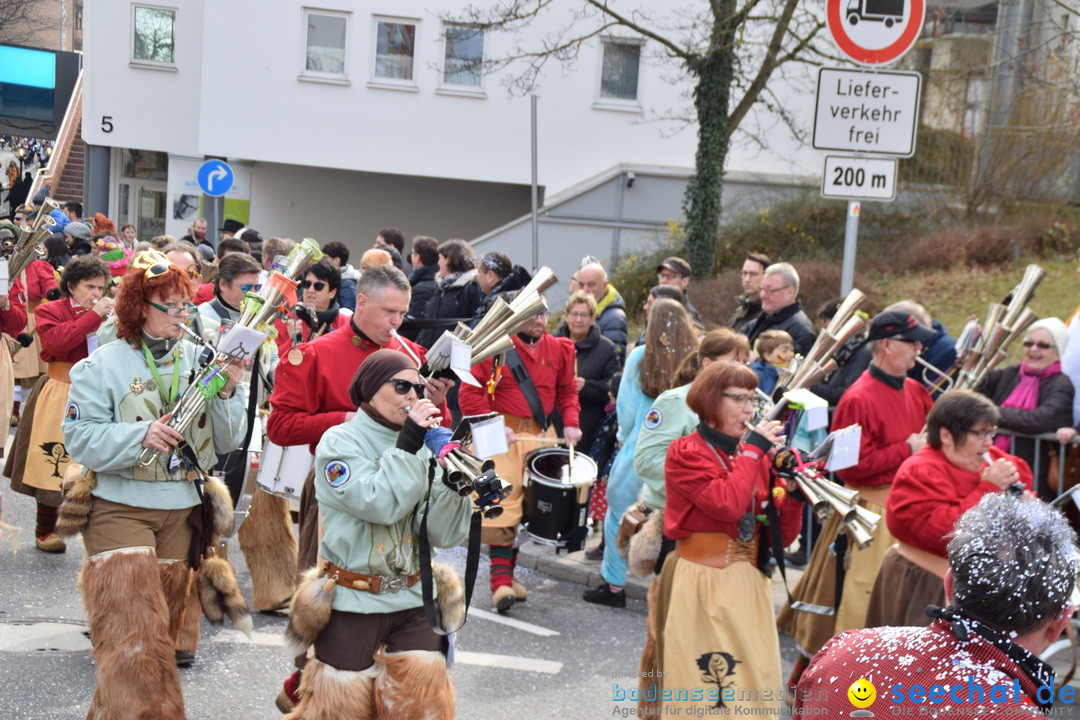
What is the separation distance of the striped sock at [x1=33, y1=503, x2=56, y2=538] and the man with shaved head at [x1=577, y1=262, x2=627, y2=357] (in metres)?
4.15

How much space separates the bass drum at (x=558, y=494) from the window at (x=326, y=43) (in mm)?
19285

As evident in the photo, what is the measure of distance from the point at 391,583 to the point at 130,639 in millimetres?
1191

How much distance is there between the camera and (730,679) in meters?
4.51

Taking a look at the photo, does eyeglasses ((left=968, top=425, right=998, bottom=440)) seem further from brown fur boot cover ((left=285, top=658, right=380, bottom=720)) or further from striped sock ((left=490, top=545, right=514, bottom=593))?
striped sock ((left=490, top=545, right=514, bottom=593))

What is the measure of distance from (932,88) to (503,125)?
347 inches

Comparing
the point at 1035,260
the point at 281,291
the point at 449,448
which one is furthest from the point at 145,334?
the point at 1035,260

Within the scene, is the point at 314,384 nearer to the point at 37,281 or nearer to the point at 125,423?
the point at 125,423

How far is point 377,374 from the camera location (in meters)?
4.03

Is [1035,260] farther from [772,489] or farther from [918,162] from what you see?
[772,489]

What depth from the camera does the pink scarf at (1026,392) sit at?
22.4ft

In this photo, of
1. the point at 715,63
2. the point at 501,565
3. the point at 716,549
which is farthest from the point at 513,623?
the point at 715,63

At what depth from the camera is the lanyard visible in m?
4.89

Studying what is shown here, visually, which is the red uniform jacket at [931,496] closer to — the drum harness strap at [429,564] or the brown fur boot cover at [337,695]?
the drum harness strap at [429,564]

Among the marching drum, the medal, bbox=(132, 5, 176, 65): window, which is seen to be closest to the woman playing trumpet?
the marching drum
